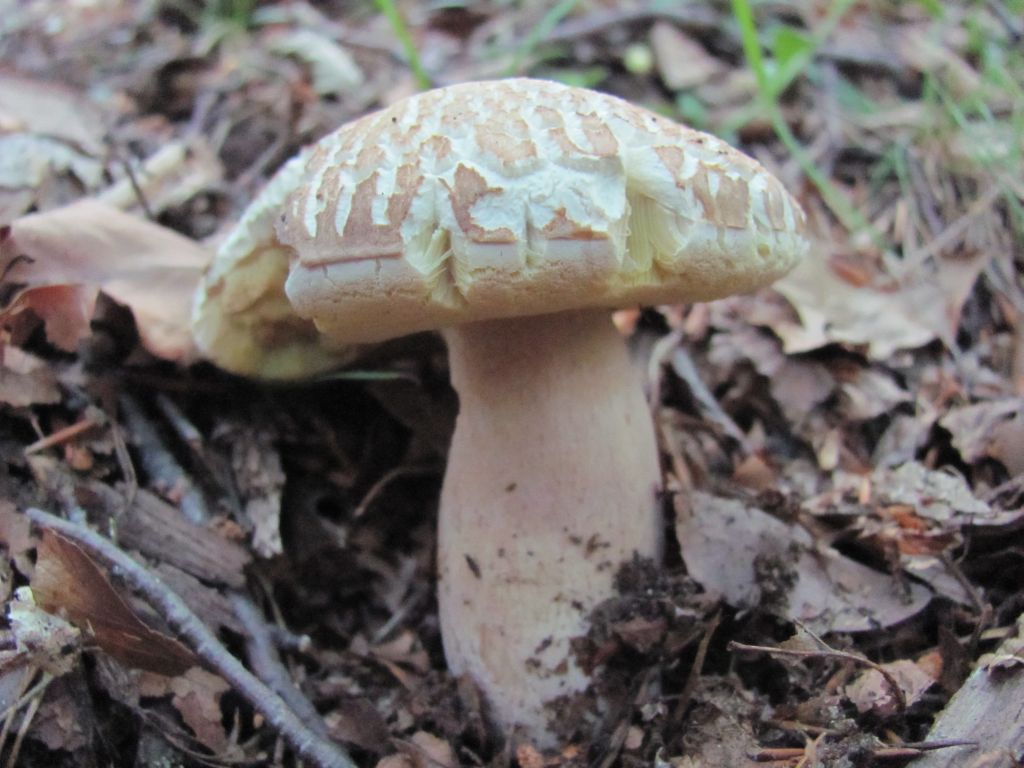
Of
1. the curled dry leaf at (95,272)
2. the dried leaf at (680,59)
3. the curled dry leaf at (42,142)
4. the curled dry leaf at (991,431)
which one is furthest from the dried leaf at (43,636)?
the dried leaf at (680,59)

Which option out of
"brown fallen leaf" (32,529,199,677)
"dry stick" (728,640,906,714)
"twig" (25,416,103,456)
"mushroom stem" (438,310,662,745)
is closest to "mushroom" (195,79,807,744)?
"mushroom stem" (438,310,662,745)

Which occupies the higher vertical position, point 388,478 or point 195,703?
point 195,703

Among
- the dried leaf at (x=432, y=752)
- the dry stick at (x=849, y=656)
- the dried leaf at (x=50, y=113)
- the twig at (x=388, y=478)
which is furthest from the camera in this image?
the dried leaf at (x=50, y=113)

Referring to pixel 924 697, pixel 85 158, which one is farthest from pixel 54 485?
pixel 924 697

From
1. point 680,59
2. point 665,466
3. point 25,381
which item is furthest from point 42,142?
point 680,59

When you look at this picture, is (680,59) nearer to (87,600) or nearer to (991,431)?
(991,431)

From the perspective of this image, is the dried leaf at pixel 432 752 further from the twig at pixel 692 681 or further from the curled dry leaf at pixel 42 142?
the curled dry leaf at pixel 42 142

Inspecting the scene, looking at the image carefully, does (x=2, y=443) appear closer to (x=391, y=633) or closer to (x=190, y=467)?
(x=190, y=467)
